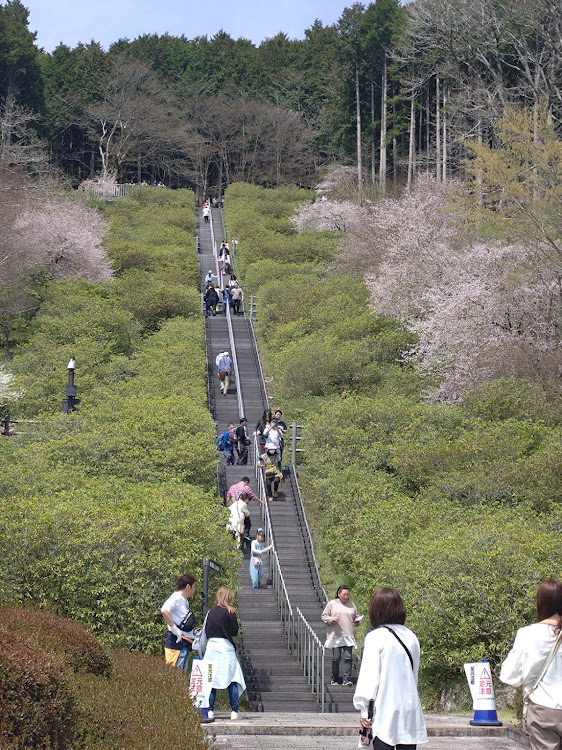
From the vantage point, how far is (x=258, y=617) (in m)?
16.9

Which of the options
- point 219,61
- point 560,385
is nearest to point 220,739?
point 560,385

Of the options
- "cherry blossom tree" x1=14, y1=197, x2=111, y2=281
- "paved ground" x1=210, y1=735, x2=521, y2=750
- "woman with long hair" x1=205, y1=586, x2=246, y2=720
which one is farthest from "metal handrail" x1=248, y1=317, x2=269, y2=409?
"paved ground" x1=210, y1=735, x2=521, y2=750

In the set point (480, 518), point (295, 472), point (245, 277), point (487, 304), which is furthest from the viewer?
point (245, 277)

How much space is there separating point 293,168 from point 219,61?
14872 mm

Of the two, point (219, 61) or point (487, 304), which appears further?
point (219, 61)

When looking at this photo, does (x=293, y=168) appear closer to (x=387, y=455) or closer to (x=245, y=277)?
(x=245, y=277)

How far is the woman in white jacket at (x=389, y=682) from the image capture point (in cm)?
587

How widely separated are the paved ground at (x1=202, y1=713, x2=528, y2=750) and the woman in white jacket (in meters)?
3.05

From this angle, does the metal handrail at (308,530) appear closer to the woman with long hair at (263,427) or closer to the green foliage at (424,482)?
the green foliage at (424,482)

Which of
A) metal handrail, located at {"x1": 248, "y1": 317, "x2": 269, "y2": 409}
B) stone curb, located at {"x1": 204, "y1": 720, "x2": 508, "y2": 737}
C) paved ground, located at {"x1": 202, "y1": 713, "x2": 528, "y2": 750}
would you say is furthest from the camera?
metal handrail, located at {"x1": 248, "y1": 317, "x2": 269, "y2": 409}

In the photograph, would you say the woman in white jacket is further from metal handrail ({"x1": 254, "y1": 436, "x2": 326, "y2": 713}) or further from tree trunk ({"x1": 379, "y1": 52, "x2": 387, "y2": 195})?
tree trunk ({"x1": 379, "y1": 52, "x2": 387, "y2": 195})

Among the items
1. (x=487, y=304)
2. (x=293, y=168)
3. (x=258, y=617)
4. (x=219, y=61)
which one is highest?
(x=219, y=61)

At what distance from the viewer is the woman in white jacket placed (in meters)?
5.87

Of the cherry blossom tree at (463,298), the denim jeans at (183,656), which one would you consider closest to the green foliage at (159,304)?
the cherry blossom tree at (463,298)
